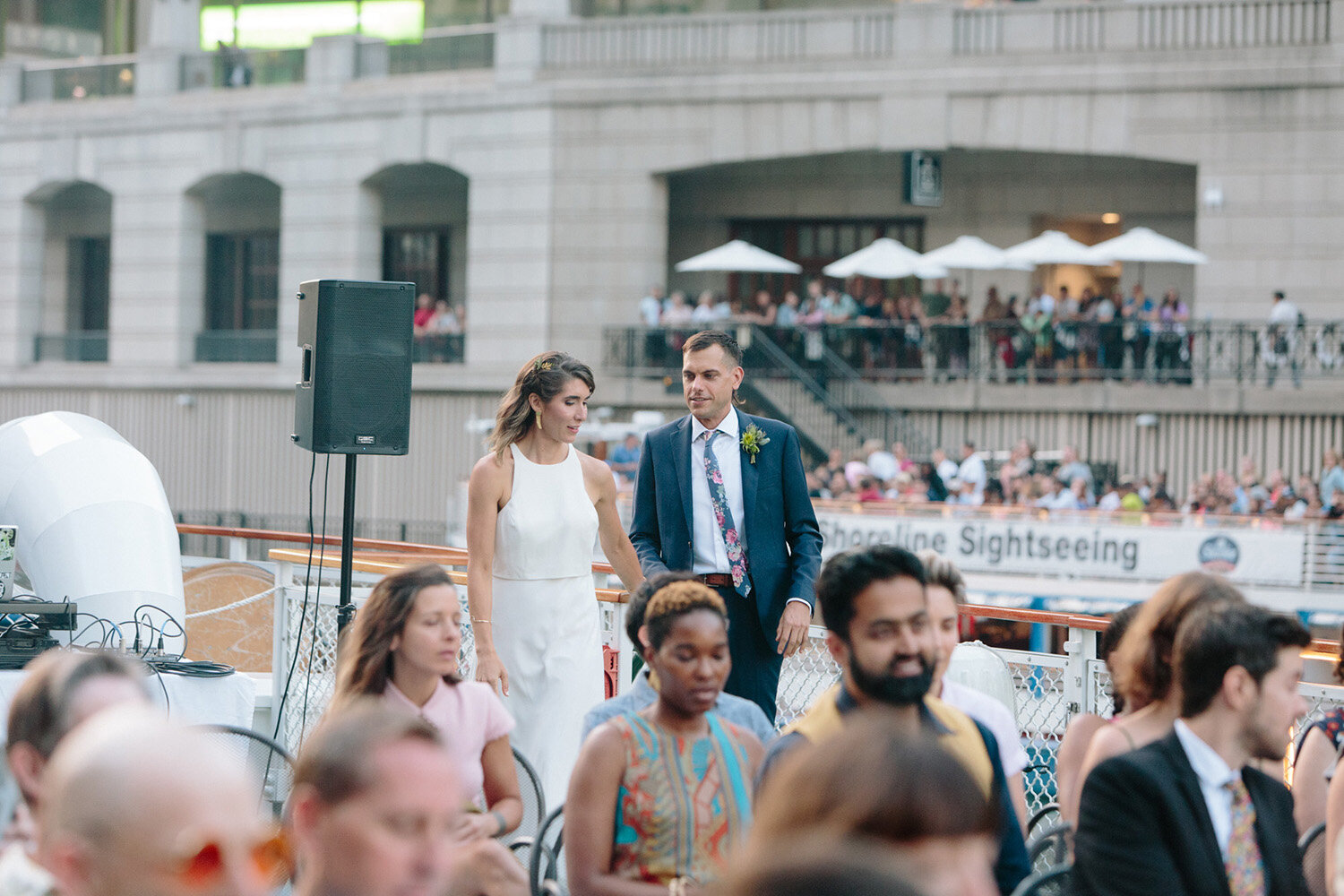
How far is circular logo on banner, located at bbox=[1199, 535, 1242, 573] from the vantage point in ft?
54.2

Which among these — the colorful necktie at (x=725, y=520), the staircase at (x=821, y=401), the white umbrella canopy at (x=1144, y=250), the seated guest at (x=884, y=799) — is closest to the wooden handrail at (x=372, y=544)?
the colorful necktie at (x=725, y=520)

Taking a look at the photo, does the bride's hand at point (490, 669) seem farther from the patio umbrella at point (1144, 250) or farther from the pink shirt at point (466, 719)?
the patio umbrella at point (1144, 250)

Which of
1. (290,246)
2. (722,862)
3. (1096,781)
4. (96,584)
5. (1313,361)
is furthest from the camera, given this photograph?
(290,246)

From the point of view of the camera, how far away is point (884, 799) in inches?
70.4

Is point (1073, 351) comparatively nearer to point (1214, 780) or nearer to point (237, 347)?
point (237, 347)

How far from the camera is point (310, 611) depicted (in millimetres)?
8234

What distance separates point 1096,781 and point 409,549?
705 cm

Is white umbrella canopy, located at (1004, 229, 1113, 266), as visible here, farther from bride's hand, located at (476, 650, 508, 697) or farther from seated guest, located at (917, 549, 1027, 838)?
seated guest, located at (917, 549, 1027, 838)

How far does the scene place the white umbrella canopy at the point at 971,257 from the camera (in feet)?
77.7

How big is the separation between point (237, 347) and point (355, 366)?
985 inches

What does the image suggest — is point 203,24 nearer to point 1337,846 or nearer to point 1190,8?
point 1190,8

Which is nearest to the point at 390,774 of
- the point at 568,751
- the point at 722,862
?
the point at 722,862

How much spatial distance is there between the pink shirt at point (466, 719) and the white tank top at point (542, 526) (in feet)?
4.63

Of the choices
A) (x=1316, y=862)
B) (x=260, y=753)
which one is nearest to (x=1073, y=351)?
(x=260, y=753)
